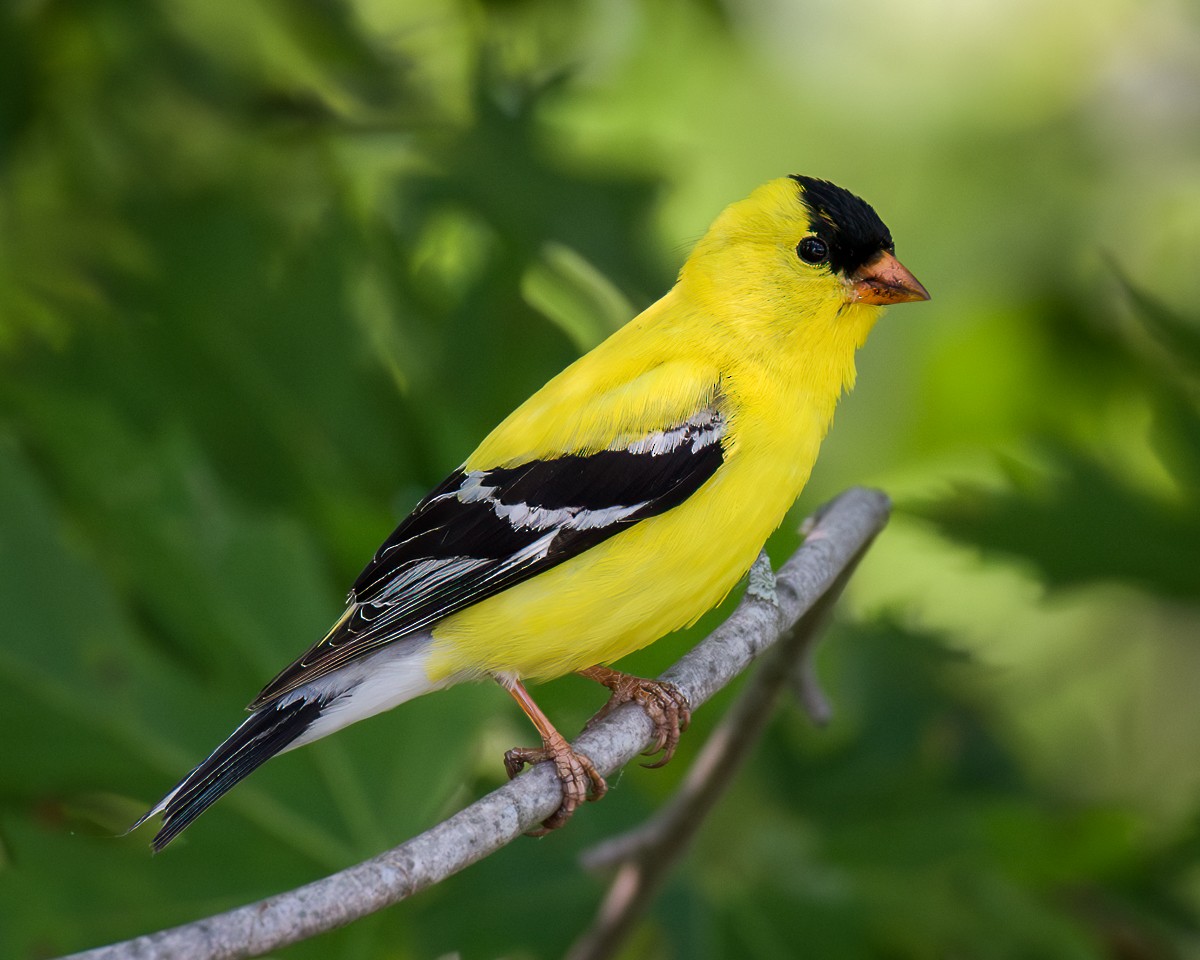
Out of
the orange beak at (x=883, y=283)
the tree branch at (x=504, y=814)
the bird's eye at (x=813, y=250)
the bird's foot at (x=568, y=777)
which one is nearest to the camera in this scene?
the tree branch at (x=504, y=814)

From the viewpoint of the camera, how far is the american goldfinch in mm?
2074

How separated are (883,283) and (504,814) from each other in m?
1.14

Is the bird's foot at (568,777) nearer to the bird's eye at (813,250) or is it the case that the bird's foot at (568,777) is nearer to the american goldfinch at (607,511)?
the american goldfinch at (607,511)

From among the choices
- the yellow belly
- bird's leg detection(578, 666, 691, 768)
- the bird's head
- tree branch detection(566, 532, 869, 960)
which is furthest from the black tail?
the bird's head

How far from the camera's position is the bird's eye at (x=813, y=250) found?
7.77ft

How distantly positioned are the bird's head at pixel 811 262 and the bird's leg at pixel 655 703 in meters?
0.65

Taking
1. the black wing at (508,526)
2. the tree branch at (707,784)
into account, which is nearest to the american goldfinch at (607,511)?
the black wing at (508,526)

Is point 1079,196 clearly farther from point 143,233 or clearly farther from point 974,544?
point 143,233

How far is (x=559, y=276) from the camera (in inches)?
124

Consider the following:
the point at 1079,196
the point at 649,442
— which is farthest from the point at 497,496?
the point at 1079,196

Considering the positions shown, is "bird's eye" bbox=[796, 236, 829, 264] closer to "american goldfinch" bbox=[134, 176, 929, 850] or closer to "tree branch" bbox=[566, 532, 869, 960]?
"american goldfinch" bbox=[134, 176, 929, 850]

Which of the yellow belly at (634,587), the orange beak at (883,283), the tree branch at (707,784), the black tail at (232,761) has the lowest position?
the tree branch at (707,784)

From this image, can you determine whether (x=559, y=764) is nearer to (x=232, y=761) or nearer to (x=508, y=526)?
(x=508, y=526)

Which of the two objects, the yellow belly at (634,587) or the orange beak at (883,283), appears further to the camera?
Answer: the orange beak at (883,283)
